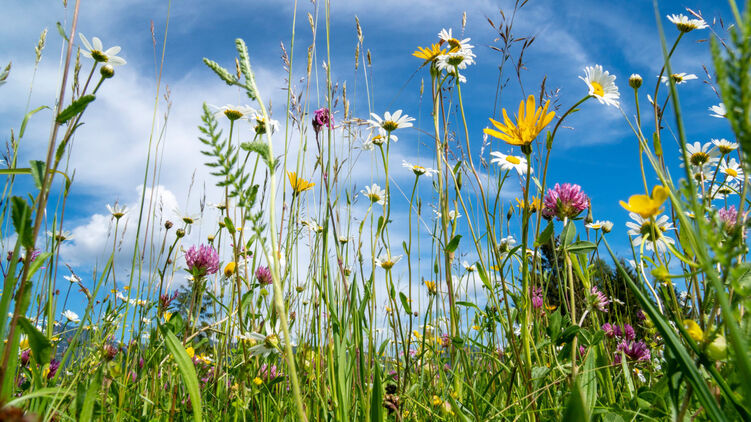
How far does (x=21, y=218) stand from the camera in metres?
0.48

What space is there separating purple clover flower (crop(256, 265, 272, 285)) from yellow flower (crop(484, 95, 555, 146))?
887 mm

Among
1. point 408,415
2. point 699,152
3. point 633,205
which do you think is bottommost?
point 408,415

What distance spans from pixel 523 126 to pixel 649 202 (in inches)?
16.6

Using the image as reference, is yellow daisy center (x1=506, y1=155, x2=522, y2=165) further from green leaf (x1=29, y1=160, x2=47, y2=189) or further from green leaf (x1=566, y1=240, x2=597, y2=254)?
green leaf (x1=29, y1=160, x2=47, y2=189)

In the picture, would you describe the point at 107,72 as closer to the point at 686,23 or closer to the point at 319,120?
the point at 319,120

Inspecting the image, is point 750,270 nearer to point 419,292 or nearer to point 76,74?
point 419,292

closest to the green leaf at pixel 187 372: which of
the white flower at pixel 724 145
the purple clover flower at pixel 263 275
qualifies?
the purple clover flower at pixel 263 275

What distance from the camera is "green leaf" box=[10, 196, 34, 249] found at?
0.47 meters

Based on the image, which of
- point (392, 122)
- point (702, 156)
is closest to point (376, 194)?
point (392, 122)

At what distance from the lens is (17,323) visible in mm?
504

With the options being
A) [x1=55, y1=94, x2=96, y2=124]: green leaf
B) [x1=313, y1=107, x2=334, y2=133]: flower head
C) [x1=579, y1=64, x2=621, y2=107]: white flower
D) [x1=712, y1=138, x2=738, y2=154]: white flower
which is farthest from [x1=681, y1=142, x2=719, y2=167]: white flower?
[x1=55, y1=94, x2=96, y2=124]: green leaf

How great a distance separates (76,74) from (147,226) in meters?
0.81

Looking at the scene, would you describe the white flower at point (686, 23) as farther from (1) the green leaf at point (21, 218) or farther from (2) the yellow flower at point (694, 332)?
(1) the green leaf at point (21, 218)

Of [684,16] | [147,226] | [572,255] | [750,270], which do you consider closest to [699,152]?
[684,16]
